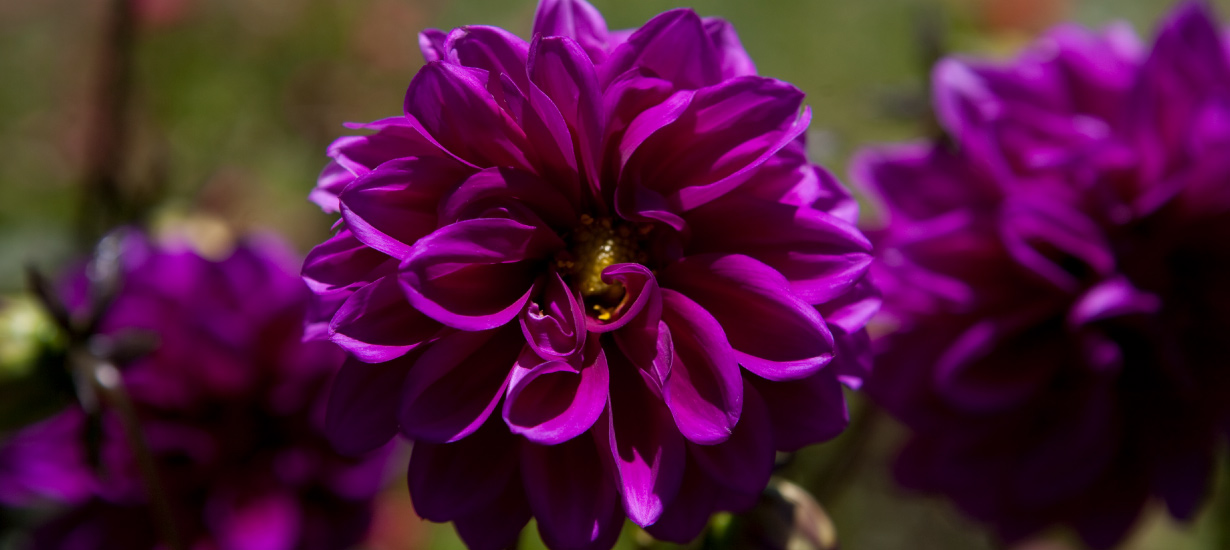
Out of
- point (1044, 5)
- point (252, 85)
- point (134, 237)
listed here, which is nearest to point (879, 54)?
point (1044, 5)

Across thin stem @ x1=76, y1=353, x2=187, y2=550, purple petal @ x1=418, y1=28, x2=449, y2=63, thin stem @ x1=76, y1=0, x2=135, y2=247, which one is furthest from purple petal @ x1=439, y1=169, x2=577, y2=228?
thin stem @ x1=76, y1=0, x2=135, y2=247

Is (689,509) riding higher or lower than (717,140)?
lower

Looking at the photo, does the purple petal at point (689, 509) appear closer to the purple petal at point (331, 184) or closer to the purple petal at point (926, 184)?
the purple petal at point (331, 184)

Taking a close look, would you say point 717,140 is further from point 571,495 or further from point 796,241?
point 571,495

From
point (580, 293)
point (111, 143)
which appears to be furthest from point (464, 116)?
Result: point (111, 143)

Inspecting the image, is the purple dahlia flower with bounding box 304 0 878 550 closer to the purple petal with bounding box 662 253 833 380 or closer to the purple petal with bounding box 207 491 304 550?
the purple petal with bounding box 662 253 833 380

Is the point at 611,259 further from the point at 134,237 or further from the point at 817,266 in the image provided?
the point at 134,237

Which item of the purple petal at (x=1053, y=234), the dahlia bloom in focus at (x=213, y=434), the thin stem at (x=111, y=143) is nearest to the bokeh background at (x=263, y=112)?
the thin stem at (x=111, y=143)
